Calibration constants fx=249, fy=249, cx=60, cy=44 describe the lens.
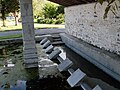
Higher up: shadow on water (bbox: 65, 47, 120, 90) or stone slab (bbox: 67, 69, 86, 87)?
stone slab (bbox: 67, 69, 86, 87)

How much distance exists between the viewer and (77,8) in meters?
14.5

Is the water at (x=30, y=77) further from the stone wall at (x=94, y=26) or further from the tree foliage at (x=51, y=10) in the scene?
the tree foliage at (x=51, y=10)

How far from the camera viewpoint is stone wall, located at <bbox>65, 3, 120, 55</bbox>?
898 centimetres

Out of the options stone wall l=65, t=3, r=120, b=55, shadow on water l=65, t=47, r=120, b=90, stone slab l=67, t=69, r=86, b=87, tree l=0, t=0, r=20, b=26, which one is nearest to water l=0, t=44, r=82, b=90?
stone slab l=67, t=69, r=86, b=87

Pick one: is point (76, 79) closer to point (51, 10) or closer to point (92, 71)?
point (92, 71)

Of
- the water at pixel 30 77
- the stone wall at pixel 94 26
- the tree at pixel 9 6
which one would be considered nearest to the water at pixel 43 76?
the water at pixel 30 77

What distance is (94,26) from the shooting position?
1140 centimetres

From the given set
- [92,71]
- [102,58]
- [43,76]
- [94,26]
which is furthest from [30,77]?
[94,26]

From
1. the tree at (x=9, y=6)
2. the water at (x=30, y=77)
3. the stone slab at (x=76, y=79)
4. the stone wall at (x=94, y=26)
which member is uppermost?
the tree at (x=9, y=6)

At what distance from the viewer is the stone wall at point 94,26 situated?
8977mm

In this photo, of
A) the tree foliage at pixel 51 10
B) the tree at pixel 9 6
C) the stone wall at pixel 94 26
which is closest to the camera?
the stone wall at pixel 94 26

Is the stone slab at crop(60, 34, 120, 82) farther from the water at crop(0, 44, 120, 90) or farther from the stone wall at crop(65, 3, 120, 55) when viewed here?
the stone wall at crop(65, 3, 120, 55)

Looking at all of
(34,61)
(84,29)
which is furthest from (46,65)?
(84,29)

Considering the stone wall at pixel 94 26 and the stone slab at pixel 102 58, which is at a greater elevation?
the stone wall at pixel 94 26
